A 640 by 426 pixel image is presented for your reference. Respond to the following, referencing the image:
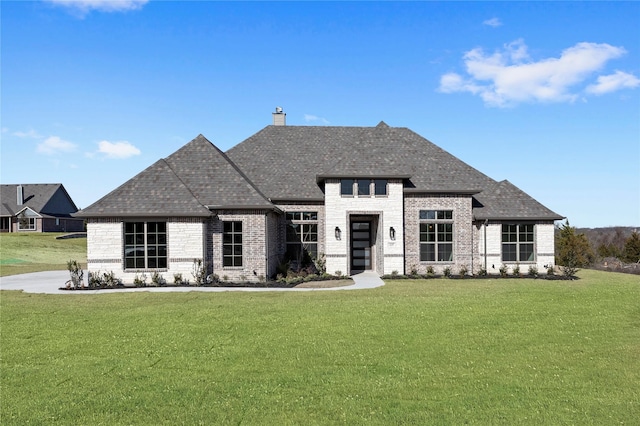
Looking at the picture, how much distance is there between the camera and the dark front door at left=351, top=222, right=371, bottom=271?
24469 mm

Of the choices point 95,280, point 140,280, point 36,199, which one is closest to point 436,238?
point 140,280

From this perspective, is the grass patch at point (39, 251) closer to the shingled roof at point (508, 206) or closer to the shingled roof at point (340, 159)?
the shingled roof at point (340, 159)

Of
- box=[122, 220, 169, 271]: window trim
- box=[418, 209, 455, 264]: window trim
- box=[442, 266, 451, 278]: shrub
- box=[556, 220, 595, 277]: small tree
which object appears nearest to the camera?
box=[122, 220, 169, 271]: window trim

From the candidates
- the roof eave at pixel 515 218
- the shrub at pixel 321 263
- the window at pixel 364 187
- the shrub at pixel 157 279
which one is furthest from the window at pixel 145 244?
the roof eave at pixel 515 218

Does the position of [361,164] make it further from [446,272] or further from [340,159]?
[446,272]

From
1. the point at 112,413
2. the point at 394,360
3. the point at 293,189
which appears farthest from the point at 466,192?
the point at 112,413

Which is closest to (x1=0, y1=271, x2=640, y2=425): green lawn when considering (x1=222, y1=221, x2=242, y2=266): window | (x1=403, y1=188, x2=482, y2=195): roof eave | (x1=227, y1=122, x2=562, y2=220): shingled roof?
(x1=222, y1=221, x2=242, y2=266): window

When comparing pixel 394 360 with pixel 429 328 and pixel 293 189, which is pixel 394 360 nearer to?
pixel 429 328

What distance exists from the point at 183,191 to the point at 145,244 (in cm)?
297

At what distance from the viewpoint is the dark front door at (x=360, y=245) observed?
80.3 ft

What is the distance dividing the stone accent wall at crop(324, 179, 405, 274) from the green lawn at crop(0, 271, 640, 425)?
769 centimetres

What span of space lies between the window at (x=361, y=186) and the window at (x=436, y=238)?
100 inches

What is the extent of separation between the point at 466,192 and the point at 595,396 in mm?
16846

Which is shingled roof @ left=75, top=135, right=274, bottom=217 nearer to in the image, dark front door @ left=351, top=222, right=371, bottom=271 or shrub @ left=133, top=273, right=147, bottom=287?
shrub @ left=133, top=273, right=147, bottom=287
